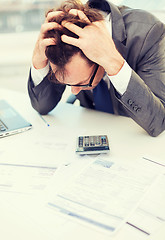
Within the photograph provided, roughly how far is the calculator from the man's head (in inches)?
8.3

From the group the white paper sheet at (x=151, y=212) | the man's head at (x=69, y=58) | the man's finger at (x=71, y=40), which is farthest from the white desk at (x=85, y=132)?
the man's finger at (x=71, y=40)

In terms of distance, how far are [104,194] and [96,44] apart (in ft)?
1.61

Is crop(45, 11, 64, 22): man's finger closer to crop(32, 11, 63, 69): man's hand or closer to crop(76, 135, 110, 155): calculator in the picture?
crop(32, 11, 63, 69): man's hand

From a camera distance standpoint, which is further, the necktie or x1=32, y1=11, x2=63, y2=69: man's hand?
the necktie

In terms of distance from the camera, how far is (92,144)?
971mm

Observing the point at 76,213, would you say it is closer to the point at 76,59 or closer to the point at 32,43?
the point at 76,59

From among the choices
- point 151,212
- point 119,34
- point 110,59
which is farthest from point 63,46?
point 151,212

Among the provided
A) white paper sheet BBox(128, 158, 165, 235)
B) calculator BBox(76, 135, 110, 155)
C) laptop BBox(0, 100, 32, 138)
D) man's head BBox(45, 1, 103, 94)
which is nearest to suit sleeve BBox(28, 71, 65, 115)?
laptop BBox(0, 100, 32, 138)

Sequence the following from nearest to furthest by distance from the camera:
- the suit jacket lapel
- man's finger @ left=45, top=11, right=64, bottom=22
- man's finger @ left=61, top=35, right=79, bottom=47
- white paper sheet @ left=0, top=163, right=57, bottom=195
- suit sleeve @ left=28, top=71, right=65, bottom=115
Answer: white paper sheet @ left=0, top=163, right=57, bottom=195 → man's finger @ left=61, top=35, right=79, bottom=47 → man's finger @ left=45, top=11, right=64, bottom=22 → the suit jacket lapel → suit sleeve @ left=28, top=71, right=65, bottom=115

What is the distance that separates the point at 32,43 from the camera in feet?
8.48

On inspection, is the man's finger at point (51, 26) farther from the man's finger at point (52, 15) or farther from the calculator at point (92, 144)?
the calculator at point (92, 144)

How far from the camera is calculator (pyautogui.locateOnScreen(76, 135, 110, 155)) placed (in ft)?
3.08

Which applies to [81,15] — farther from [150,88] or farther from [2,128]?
[2,128]

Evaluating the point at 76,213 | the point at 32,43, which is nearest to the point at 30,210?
the point at 76,213
